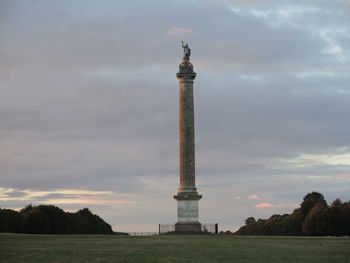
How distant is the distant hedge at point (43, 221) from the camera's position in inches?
3125

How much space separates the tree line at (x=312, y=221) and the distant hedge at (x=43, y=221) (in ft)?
79.8

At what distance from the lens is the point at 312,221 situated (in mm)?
82812

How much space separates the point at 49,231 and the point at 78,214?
11.9 meters

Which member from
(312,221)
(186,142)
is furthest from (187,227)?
(312,221)

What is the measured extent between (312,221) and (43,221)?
3150 centimetres

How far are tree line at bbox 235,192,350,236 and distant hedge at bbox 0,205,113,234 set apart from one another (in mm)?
24325

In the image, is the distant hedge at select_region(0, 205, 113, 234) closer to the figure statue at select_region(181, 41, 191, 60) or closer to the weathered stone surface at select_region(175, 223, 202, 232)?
the weathered stone surface at select_region(175, 223, 202, 232)

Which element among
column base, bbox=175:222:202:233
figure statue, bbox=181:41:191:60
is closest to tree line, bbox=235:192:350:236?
column base, bbox=175:222:202:233

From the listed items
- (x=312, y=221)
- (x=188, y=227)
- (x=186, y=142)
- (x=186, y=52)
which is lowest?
(x=188, y=227)

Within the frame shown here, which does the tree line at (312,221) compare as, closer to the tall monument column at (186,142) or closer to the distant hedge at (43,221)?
the tall monument column at (186,142)

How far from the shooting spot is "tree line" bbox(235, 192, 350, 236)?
80188mm

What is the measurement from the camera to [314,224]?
82.4 metres

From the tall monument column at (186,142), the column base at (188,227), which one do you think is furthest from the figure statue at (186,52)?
the column base at (188,227)

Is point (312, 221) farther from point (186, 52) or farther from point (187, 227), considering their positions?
point (186, 52)
